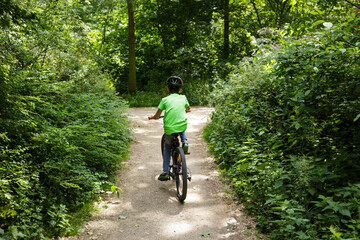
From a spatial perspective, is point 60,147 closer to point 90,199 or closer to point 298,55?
point 90,199

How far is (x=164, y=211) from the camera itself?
496cm

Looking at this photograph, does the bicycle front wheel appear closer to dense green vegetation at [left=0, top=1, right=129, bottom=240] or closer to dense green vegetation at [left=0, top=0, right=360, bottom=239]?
dense green vegetation at [left=0, top=0, right=360, bottom=239]

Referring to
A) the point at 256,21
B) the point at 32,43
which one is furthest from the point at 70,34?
the point at 256,21

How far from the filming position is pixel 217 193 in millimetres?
5633

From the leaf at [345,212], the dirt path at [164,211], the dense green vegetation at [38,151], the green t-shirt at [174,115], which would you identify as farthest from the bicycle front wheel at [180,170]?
the leaf at [345,212]

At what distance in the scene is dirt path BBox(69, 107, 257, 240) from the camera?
14.0 feet

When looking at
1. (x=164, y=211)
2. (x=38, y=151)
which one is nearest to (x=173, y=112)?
(x=164, y=211)

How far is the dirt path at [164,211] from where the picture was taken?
4.26m

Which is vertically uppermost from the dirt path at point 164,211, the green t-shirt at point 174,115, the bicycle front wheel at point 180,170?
the green t-shirt at point 174,115

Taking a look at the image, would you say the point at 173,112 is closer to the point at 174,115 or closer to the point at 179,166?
the point at 174,115

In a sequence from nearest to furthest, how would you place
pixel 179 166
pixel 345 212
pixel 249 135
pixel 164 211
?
1. pixel 345 212
2. pixel 164 211
3. pixel 179 166
4. pixel 249 135

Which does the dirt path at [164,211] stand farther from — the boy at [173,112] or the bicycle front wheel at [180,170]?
the boy at [173,112]

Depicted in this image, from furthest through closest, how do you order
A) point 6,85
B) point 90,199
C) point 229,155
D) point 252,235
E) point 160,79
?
point 160,79 < point 229,155 < point 90,199 < point 6,85 < point 252,235

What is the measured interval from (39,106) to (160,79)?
584 inches
